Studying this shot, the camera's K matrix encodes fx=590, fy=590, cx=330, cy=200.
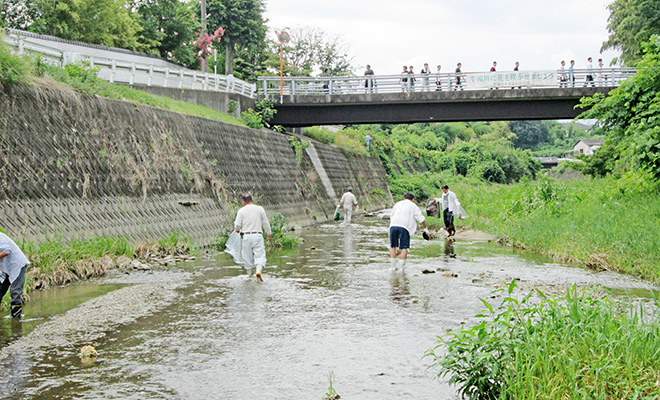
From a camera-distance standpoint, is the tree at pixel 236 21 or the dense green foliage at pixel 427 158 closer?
the dense green foliage at pixel 427 158

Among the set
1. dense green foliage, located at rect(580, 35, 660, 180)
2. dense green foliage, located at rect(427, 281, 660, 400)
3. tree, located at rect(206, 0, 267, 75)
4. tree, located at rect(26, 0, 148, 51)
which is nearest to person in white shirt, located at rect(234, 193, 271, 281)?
dense green foliage, located at rect(427, 281, 660, 400)

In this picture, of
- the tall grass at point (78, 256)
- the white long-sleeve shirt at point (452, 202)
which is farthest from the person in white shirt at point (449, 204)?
the tall grass at point (78, 256)

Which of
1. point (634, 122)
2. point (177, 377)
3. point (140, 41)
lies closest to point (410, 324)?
point (177, 377)

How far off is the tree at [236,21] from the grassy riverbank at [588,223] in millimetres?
31907

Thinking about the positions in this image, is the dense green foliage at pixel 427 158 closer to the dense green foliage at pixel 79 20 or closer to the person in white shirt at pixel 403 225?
the dense green foliage at pixel 79 20

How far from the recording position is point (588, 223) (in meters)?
15.4

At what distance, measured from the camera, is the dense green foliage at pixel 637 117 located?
15.3 metres

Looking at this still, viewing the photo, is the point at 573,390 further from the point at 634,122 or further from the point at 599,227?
the point at 634,122

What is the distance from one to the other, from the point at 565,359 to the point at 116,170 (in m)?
13.2

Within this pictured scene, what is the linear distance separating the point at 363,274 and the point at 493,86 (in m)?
20.7

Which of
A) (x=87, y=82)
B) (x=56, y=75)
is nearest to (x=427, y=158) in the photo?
(x=87, y=82)

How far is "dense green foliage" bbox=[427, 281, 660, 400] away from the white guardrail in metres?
16.1

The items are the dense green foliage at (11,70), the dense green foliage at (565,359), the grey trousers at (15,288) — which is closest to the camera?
the dense green foliage at (565,359)

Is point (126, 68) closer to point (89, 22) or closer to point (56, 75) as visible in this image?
point (89, 22)
